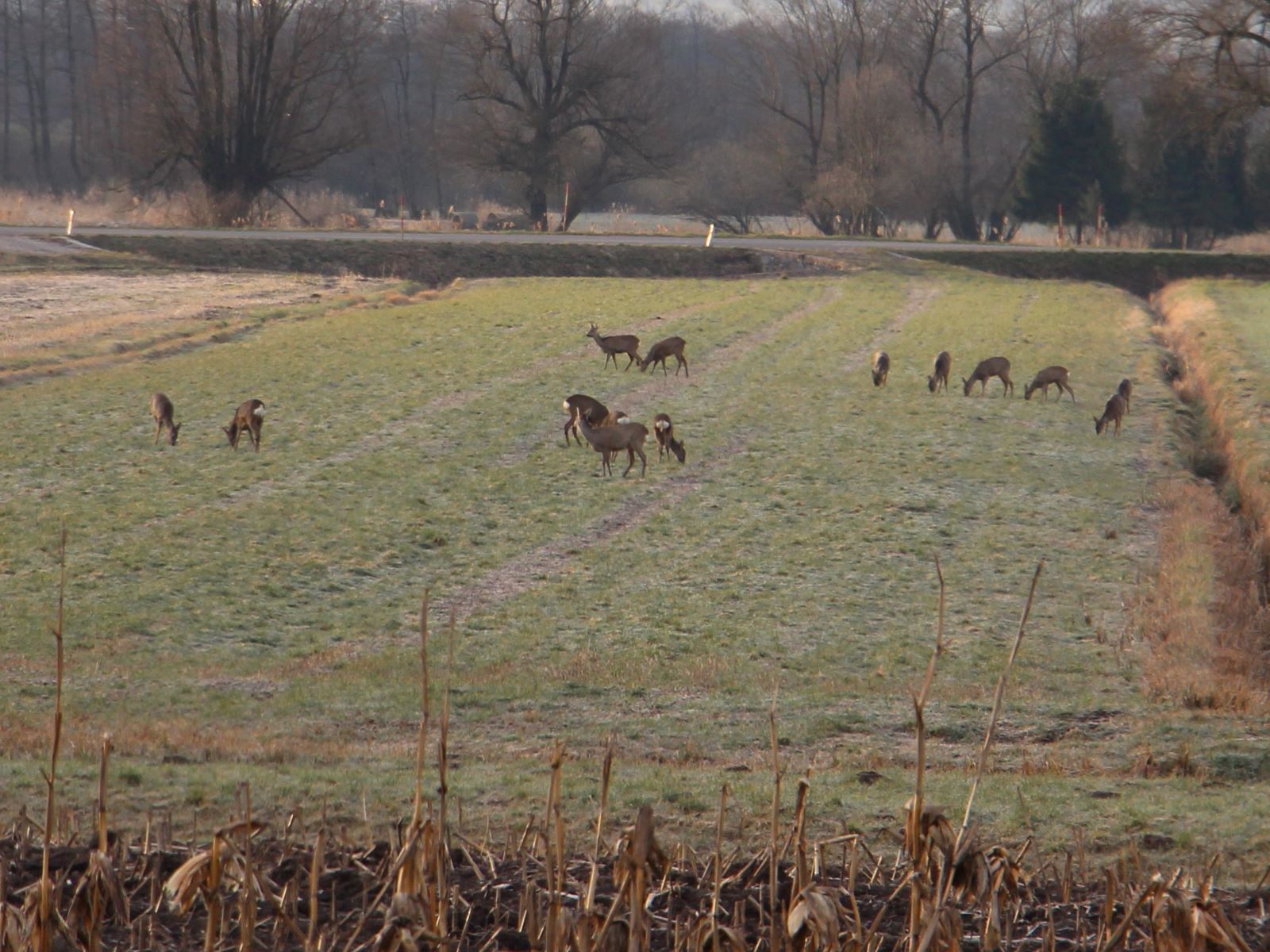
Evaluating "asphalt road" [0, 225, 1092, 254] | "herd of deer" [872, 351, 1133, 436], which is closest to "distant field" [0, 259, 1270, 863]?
"herd of deer" [872, 351, 1133, 436]

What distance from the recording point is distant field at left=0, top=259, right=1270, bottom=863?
779 cm

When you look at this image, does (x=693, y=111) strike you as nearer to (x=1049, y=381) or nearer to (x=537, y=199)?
(x=537, y=199)

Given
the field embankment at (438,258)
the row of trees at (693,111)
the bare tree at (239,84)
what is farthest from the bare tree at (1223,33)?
the bare tree at (239,84)

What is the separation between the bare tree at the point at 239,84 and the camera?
54.0 metres

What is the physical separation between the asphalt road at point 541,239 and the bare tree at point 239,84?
7.92m

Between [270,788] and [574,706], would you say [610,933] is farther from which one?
[574,706]

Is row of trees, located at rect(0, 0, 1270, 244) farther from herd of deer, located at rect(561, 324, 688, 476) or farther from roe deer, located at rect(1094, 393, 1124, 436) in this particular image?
herd of deer, located at rect(561, 324, 688, 476)

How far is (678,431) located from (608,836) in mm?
14612

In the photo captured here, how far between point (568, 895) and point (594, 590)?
8200 millimetres

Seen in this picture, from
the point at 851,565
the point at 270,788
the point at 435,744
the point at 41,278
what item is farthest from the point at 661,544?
the point at 41,278

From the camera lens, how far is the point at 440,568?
531 inches

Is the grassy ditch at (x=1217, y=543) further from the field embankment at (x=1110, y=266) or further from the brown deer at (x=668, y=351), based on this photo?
the field embankment at (x=1110, y=266)

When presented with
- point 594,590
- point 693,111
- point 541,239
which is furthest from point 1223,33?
point 693,111

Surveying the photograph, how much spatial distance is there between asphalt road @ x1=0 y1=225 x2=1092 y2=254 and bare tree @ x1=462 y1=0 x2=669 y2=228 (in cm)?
1248
